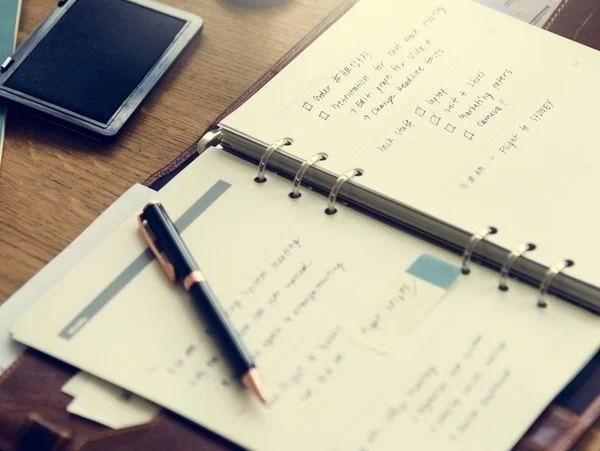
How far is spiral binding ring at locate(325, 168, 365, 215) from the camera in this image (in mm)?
606

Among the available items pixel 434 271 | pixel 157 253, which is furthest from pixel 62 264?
pixel 434 271

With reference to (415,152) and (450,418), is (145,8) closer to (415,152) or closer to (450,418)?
(415,152)

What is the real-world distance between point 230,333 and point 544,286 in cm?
23

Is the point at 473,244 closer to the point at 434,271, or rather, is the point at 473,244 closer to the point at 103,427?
the point at 434,271

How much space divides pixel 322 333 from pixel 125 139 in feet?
0.97

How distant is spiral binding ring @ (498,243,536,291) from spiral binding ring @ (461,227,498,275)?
2 centimetres

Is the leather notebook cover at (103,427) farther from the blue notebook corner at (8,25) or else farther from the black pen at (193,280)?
the blue notebook corner at (8,25)

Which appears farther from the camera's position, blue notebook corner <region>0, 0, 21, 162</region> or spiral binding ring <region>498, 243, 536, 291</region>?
blue notebook corner <region>0, 0, 21, 162</region>

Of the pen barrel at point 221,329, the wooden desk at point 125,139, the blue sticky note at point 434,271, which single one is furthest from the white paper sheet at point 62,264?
the blue sticky note at point 434,271

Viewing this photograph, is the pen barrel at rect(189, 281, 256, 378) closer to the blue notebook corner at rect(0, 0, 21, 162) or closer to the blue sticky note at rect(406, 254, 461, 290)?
the blue sticky note at rect(406, 254, 461, 290)

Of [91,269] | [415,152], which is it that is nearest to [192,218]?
[91,269]

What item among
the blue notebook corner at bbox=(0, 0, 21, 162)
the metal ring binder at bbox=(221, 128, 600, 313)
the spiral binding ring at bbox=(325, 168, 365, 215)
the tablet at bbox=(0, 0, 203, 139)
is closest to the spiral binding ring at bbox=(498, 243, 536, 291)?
the metal ring binder at bbox=(221, 128, 600, 313)

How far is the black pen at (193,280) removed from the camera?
0.51 m

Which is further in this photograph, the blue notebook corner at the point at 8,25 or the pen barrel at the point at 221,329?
the blue notebook corner at the point at 8,25
